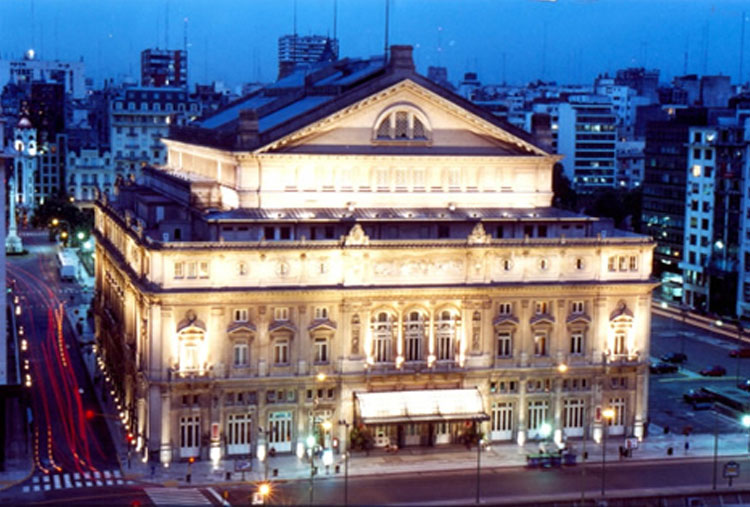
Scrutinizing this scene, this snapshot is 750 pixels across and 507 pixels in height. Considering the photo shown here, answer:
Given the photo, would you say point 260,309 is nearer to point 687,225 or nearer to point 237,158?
point 237,158

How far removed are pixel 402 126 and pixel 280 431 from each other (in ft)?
87.0

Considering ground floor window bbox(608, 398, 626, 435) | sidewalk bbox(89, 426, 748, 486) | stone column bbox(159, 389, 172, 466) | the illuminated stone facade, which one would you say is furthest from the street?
the illuminated stone facade

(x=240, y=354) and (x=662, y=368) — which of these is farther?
(x=662, y=368)

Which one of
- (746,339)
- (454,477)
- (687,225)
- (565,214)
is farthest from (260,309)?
(687,225)

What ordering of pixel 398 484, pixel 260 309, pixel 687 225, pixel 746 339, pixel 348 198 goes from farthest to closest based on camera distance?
pixel 687 225, pixel 746 339, pixel 348 198, pixel 260 309, pixel 398 484

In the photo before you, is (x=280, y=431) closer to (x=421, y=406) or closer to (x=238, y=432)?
(x=238, y=432)

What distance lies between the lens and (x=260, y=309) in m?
97.9

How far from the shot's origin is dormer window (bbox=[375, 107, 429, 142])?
106938 millimetres

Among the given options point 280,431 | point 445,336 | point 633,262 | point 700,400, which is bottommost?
point 280,431

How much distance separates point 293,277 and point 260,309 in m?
3.39

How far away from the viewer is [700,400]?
115625mm

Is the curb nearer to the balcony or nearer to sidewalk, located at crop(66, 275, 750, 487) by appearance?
sidewalk, located at crop(66, 275, 750, 487)

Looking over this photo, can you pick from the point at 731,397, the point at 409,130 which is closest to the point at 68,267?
the point at 409,130

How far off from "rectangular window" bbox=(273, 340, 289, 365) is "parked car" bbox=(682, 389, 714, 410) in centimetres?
3747
